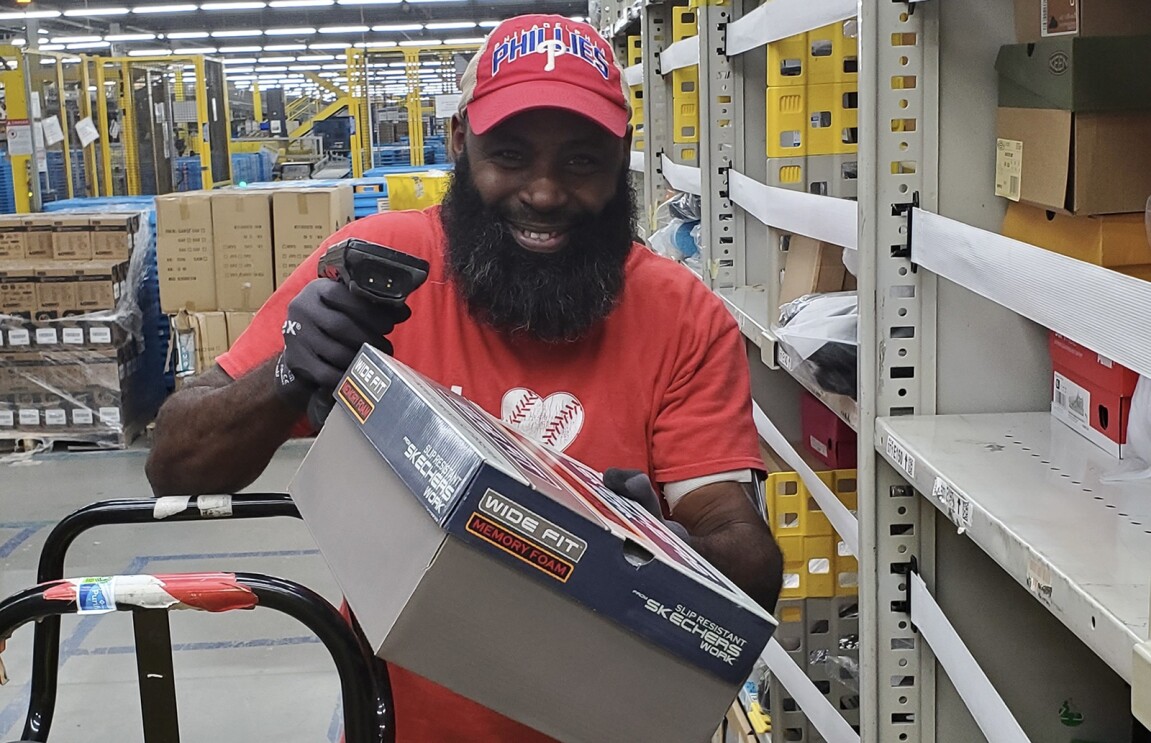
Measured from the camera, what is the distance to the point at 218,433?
1.60 metres

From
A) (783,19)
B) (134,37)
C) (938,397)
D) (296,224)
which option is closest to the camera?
(938,397)

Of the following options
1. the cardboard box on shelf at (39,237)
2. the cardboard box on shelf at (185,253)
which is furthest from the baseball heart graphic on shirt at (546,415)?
the cardboard box on shelf at (39,237)

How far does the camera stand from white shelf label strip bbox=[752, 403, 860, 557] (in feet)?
6.31

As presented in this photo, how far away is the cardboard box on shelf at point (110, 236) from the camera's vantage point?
6.52 metres

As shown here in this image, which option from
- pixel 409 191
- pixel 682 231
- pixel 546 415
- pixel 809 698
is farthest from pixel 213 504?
pixel 409 191

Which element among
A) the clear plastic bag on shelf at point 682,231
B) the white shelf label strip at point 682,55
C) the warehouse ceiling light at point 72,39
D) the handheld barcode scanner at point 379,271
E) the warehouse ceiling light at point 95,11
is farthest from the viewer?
the warehouse ceiling light at point 72,39

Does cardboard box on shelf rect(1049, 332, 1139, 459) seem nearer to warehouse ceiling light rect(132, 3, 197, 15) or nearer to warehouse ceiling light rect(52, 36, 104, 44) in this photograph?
warehouse ceiling light rect(132, 3, 197, 15)

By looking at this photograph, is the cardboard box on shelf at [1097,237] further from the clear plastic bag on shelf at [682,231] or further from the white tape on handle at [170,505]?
the clear plastic bag on shelf at [682,231]

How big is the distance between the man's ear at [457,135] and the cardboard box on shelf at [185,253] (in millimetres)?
5152

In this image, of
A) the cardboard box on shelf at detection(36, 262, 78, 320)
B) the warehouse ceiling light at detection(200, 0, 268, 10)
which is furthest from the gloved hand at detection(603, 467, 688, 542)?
the warehouse ceiling light at detection(200, 0, 268, 10)

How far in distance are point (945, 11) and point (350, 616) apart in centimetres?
118

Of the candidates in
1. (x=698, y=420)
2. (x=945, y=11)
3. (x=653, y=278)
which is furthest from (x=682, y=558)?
(x=945, y=11)

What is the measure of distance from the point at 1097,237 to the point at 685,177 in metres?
1.78

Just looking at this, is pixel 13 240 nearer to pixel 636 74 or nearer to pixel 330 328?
pixel 636 74
